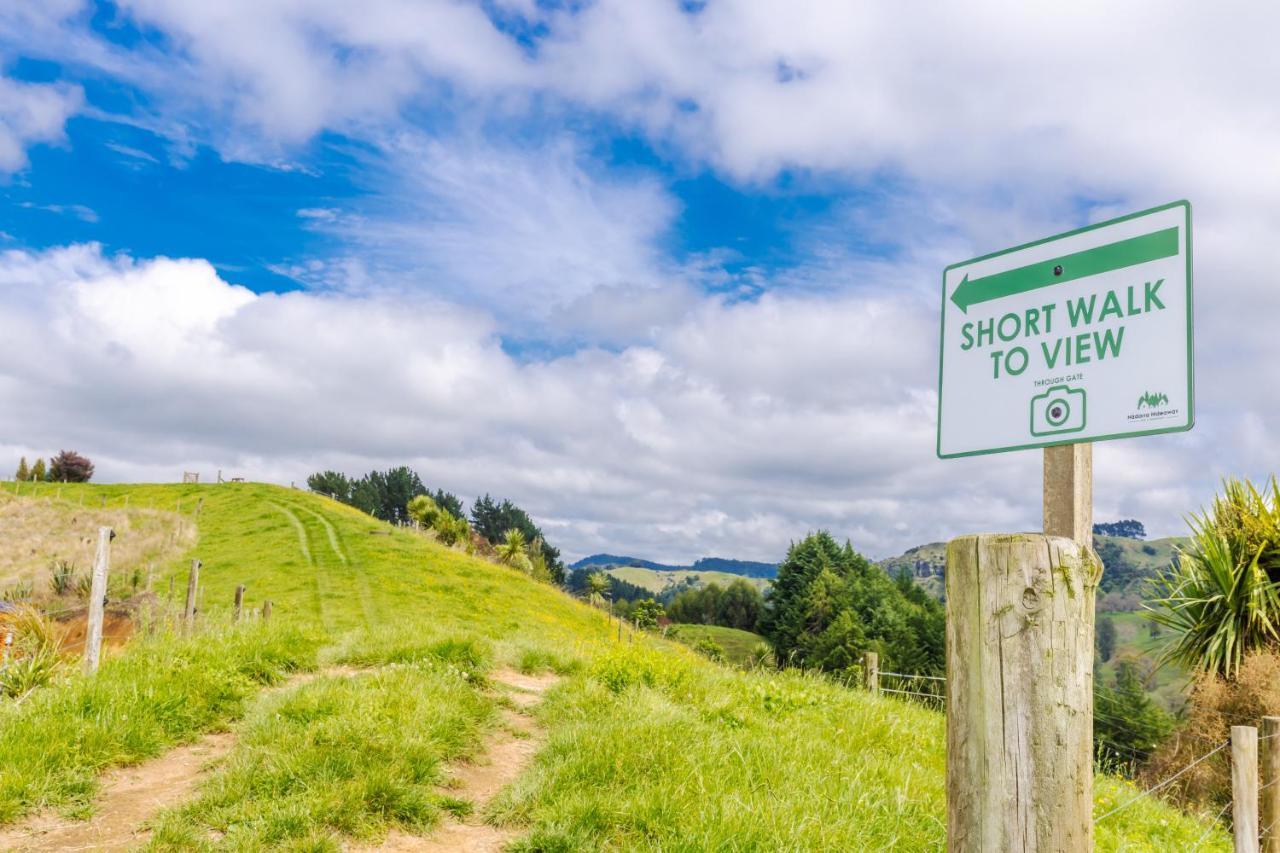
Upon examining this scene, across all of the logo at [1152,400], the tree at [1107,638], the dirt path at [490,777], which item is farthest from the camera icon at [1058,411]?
the tree at [1107,638]

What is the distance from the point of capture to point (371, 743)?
611cm

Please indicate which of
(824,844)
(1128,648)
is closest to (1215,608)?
(824,844)

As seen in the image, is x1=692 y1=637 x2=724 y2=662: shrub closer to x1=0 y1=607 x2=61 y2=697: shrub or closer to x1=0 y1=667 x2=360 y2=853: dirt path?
A: x1=0 y1=667 x2=360 y2=853: dirt path

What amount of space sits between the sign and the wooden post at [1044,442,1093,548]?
10cm

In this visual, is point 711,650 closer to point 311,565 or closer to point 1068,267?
point 311,565

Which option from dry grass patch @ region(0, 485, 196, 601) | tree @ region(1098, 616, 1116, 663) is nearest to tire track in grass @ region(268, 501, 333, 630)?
dry grass patch @ region(0, 485, 196, 601)

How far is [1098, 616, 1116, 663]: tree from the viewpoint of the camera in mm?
152988

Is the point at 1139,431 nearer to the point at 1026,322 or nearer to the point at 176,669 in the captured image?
the point at 1026,322

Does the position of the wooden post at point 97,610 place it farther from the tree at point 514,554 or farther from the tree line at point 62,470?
the tree line at point 62,470

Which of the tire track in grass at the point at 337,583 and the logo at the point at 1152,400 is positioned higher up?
the logo at the point at 1152,400

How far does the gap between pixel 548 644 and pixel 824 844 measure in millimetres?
6601

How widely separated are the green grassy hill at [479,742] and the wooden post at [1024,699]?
2.51 m

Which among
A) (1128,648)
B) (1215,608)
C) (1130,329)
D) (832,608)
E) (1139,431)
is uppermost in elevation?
(1130,329)

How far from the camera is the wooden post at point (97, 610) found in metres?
8.71
